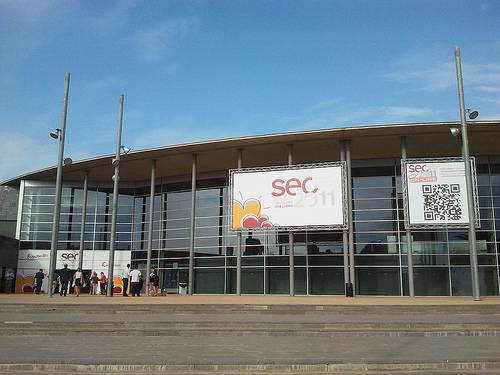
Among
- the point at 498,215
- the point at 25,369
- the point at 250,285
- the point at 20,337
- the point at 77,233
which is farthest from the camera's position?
the point at 77,233

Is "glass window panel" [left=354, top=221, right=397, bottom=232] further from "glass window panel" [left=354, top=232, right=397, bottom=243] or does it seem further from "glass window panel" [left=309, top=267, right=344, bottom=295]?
"glass window panel" [left=309, top=267, right=344, bottom=295]

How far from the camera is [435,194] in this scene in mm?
26781

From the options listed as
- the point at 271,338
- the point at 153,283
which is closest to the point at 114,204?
the point at 153,283

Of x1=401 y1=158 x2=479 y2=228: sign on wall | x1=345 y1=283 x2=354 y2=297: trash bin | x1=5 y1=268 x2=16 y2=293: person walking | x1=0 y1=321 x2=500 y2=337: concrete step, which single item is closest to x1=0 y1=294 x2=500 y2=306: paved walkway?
x1=345 y1=283 x2=354 y2=297: trash bin

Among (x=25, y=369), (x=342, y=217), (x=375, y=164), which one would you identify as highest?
(x=375, y=164)

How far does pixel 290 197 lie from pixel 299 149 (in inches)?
154

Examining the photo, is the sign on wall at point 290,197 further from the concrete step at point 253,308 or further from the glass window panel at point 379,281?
the concrete step at point 253,308

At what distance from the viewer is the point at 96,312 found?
57.0ft

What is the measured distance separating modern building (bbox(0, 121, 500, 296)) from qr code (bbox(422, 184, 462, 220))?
3.17 meters

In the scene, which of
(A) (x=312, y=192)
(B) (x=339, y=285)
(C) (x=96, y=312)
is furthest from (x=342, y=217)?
(C) (x=96, y=312)

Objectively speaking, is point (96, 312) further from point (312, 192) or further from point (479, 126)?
point (479, 126)

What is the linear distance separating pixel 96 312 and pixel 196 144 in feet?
47.2

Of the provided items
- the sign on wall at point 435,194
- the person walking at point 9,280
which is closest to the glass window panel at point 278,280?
the sign on wall at point 435,194

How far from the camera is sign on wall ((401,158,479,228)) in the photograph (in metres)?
26.5
